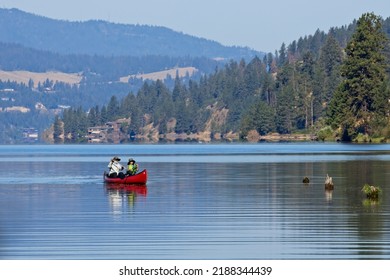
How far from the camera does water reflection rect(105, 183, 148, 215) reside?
2403 inches

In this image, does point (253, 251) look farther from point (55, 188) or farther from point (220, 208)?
point (55, 188)

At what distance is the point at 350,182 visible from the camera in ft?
264

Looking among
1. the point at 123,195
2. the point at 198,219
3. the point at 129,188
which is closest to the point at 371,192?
the point at 198,219

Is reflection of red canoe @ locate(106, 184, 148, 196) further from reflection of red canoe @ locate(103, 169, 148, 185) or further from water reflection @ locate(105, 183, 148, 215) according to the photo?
reflection of red canoe @ locate(103, 169, 148, 185)

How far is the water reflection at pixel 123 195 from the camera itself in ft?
200

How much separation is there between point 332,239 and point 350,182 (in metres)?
36.7

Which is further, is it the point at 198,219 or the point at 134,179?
the point at 134,179

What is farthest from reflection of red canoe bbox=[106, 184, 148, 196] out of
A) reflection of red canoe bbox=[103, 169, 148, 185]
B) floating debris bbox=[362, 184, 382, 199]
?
floating debris bbox=[362, 184, 382, 199]

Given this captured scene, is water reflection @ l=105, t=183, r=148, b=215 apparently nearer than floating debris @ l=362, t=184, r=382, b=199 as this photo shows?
Yes

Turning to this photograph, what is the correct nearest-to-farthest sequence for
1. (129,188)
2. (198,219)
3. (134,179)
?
1. (198,219)
2. (129,188)
3. (134,179)

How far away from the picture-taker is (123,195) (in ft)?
237

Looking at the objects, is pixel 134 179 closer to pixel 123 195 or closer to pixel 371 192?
pixel 123 195

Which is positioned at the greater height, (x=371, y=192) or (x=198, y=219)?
(x=371, y=192)

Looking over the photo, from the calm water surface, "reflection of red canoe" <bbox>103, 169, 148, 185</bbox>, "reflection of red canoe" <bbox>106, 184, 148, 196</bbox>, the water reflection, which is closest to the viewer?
the calm water surface
